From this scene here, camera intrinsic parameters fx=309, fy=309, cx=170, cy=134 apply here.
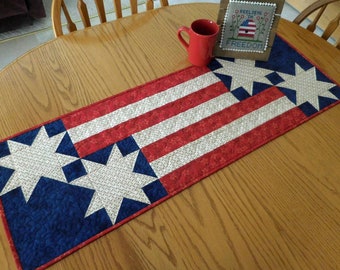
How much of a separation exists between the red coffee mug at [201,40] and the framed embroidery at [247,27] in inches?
1.4

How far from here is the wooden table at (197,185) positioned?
0.58 m

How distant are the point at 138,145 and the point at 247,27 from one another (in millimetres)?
455

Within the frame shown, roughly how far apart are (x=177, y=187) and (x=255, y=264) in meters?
0.21

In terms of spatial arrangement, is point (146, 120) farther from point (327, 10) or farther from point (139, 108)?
point (327, 10)

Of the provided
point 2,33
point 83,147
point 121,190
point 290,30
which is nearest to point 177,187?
point 121,190

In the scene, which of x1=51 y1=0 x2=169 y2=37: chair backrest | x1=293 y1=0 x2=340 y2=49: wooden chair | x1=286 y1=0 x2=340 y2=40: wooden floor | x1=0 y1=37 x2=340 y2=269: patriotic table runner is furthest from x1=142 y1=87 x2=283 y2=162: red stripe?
x1=286 y1=0 x2=340 y2=40: wooden floor

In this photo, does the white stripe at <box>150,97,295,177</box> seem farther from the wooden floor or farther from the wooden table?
the wooden floor

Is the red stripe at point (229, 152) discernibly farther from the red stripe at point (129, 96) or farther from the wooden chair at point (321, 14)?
the wooden chair at point (321, 14)

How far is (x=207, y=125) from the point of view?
2.51 ft

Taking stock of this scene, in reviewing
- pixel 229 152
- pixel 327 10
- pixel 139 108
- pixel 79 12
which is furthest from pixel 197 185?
pixel 327 10

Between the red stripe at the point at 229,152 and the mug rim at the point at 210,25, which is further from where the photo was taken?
the mug rim at the point at 210,25

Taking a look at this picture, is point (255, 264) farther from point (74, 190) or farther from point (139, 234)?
point (74, 190)

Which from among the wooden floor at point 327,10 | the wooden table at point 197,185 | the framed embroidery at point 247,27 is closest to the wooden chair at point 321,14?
the wooden table at point 197,185

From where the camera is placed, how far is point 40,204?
2.02 feet
